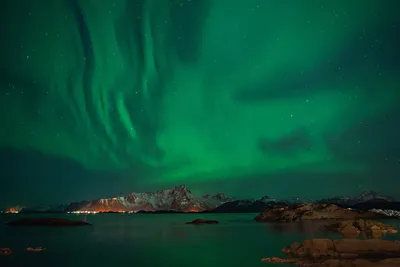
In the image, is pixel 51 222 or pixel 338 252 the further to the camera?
pixel 51 222

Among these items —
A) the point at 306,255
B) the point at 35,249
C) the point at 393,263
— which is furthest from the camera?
the point at 35,249

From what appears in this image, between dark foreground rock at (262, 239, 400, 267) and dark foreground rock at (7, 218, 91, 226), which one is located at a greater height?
dark foreground rock at (7, 218, 91, 226)

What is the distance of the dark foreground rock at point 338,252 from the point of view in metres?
47.6

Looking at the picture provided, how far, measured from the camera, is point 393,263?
4325cm

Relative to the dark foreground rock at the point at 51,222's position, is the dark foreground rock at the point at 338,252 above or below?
below

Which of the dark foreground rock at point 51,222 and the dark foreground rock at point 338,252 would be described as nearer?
the dark foreground rock at point 338,252

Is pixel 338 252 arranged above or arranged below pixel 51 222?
below

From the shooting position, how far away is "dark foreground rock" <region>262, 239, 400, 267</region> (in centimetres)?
4756

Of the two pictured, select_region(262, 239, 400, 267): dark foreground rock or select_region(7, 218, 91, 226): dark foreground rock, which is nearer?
select_region(262, 239, 400, 267): dark foreground rock

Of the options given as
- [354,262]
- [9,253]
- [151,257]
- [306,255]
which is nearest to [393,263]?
[354,262]

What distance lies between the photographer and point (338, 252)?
180 feet

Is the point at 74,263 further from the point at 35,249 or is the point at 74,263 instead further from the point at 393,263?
the point at 393,263

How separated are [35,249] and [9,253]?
7.05 m

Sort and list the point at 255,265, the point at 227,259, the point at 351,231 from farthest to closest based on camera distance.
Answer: the point at 351,231 < the point at 227,259 < the point at 255,265
